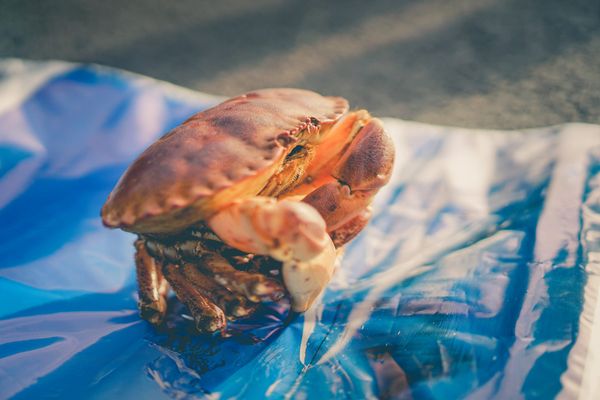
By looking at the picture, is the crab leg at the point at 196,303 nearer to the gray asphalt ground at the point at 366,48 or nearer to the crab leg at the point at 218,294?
the crab leg at the point at 218,294

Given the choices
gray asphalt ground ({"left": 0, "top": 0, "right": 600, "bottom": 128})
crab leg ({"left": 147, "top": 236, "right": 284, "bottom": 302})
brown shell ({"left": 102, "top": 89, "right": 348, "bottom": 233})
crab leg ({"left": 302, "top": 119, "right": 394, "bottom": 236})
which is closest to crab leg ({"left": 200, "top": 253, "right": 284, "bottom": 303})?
crab leg ({"left": 147, "top": 236, "right": 284, "bottom": 302})

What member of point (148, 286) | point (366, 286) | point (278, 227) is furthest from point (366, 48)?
point (278, 227)

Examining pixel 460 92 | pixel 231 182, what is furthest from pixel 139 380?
pixel 460 92

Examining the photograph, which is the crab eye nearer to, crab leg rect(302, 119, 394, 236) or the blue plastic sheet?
crab leg rect(302, 119, 394, 236)

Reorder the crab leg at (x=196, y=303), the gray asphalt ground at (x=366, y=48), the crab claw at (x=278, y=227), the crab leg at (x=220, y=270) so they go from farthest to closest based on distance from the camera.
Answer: the gray asphalt ground at (x=366, y=48)
the crab leg at (x=196, y=303)
the crab leg at (x=220, y=270)
the crab claw at (x=278, y=227)

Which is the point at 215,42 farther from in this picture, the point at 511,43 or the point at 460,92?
the point at 511,43

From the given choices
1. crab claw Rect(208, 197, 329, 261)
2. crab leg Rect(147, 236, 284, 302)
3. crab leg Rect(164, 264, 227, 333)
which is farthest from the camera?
crab leg Rect(164, 264, 227, 333)

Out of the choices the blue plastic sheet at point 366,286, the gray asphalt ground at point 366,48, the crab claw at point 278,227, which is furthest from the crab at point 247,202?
the gray asphalt ground at point 366,48
